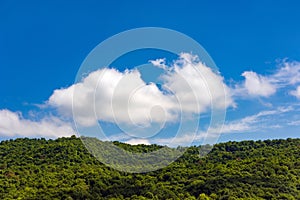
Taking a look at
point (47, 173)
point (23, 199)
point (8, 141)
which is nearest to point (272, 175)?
point (23, 199)

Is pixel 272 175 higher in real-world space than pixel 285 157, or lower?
lower

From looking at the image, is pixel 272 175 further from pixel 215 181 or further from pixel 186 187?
pixel 186 187

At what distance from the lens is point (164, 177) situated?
49.3 metres

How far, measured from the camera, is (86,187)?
46375mm

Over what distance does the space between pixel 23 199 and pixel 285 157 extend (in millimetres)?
28290

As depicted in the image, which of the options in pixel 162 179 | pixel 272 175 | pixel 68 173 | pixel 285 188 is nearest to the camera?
pixel 285 188

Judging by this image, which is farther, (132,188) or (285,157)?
(285,157)

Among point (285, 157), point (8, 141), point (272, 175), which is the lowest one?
point (272, 175)

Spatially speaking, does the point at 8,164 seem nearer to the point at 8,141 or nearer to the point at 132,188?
the point at 8,141

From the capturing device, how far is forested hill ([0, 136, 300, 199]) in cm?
3995

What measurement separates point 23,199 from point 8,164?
21845 millimetres

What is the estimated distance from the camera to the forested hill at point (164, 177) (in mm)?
39953

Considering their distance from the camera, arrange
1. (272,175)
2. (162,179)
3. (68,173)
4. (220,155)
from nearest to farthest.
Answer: (272,175) → (162,179) → (68,173) → (220,155)

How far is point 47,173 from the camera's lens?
5441 cm
